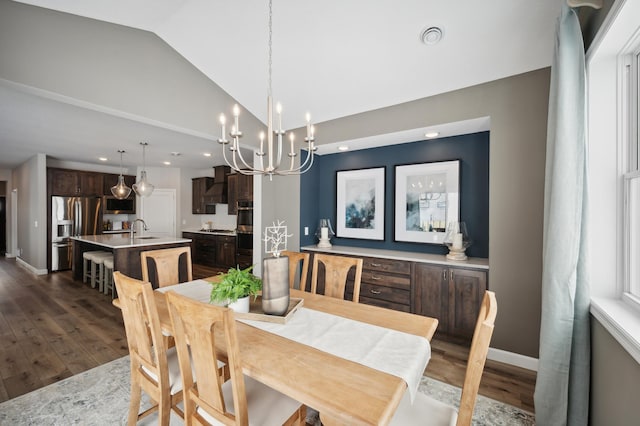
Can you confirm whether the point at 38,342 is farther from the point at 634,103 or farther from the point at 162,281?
the point at 634,103

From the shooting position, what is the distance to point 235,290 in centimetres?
161

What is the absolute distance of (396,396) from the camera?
3.27 ft

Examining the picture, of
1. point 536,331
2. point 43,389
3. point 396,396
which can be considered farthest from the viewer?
point 536,331

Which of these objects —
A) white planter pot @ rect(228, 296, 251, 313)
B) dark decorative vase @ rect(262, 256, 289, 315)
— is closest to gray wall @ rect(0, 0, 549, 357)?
dark decorative vase @ rect(262, 256, 289, 315)

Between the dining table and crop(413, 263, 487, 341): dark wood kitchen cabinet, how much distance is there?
1307 mm

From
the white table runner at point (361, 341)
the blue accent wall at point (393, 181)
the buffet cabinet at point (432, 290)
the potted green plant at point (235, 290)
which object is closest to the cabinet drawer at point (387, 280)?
the buffet cabinet at point (432, 290)

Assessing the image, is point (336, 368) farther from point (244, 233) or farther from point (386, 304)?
point (244, 233)

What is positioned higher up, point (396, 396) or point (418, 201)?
point (418, 201)

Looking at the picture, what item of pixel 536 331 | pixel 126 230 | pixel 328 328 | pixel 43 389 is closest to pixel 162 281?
pixel 43 389

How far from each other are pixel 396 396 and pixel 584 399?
1397 mm

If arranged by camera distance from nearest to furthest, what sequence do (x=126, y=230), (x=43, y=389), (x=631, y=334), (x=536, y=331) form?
(x=631, y=334) < (x=43, y=389) < (x=536, y=331) < (x=126, y=230)

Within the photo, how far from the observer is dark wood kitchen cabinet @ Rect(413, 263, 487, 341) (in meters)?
2.68

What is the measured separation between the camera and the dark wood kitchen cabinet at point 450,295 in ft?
8.80

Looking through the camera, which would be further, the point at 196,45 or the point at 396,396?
the point at 196,45
